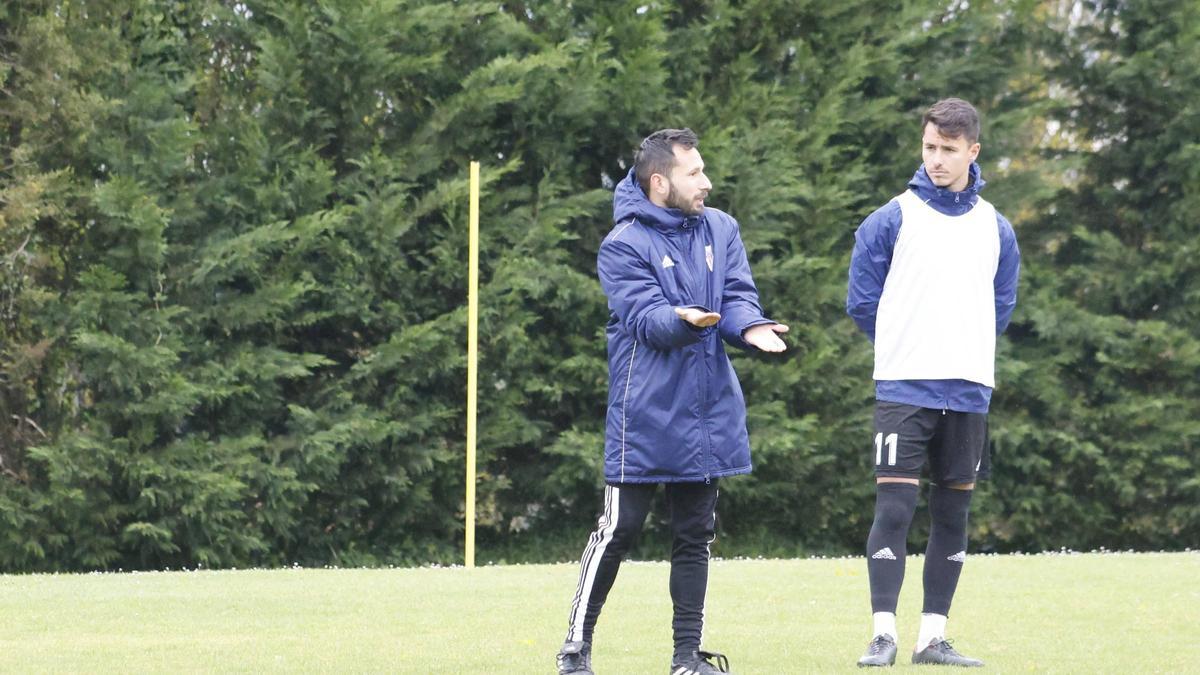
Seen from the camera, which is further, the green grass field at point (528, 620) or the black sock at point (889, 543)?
the green grass field at point (528, 620)

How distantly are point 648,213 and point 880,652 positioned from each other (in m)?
1.54

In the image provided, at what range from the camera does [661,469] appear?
4625 mm

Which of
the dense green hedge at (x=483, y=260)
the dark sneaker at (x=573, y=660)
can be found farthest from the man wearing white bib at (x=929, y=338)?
the dense green hedge at (x=483, y=260)

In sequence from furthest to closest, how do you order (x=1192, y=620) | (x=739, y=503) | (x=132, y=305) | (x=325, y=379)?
(x=739, y=503) < (x=325, y=379) < (x=132, y=305) < (x=1192, y=620)

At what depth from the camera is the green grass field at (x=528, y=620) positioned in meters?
5.25

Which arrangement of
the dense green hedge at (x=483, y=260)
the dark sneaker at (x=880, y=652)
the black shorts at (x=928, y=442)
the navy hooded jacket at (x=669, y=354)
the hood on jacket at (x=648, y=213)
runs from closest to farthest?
1. the navy hooded jacket at (x=669, y=354)
2. the hood on jacket at (x=648, y=213)
3. the dark sneaker at (x=880, y=652)
4. the black shorts at (x=928, y=442)
5. the dense green hedge at (x=483, y=260)

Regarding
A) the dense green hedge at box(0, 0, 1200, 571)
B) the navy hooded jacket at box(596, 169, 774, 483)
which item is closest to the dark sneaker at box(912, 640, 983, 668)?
the navy hooded jacket at box(596, 169, 774, 483)

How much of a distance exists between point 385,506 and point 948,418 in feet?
26.1

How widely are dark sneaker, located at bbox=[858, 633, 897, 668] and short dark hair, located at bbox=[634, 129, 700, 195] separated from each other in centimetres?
156

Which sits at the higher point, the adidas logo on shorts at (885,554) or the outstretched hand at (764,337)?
the outstretched hand at (764,337)

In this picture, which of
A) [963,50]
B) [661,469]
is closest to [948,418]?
[661,469]

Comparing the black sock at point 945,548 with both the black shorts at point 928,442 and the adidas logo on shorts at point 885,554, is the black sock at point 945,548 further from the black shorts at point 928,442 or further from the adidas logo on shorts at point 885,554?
the adidas logo on shorts at point 885,554

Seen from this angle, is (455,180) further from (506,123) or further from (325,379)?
(325,379)

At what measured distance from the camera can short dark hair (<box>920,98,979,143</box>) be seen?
5.05m
